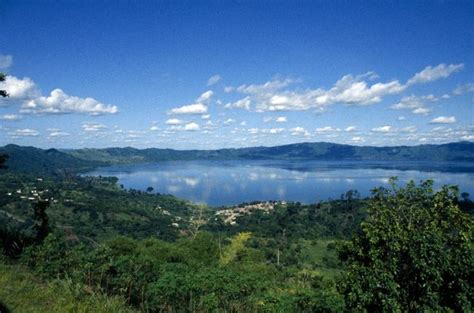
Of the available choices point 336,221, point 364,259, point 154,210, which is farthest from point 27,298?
point 154,210

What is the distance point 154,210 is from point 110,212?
2244cm

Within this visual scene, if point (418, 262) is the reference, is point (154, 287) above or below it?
below

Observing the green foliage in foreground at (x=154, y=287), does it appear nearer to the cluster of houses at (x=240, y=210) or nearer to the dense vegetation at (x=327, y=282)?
the dense vegetation at (x=327, y=282)

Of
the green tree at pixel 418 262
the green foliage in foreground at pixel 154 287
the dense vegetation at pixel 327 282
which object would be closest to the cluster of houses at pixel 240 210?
the dense vegetation at pixel 327 282

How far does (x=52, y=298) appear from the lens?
5.07 m

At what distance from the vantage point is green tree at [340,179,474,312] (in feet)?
34.3

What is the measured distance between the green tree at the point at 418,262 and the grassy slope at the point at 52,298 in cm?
783

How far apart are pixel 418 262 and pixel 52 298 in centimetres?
921

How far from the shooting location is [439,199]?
12883 millimetres

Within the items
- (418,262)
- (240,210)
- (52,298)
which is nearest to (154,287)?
(52,298)

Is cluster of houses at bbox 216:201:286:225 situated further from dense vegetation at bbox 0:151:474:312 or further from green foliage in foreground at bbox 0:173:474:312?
green foliage in foreground at bbox 0:173:474:312

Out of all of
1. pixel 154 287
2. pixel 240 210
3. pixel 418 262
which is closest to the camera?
pixel 154 287

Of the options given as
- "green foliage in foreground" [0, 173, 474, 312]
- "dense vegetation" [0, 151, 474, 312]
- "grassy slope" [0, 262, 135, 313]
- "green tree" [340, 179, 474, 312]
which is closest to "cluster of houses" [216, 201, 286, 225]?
"dense vegetation" [0, 151, 474, 312]

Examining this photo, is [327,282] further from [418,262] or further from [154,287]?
[154,287]
